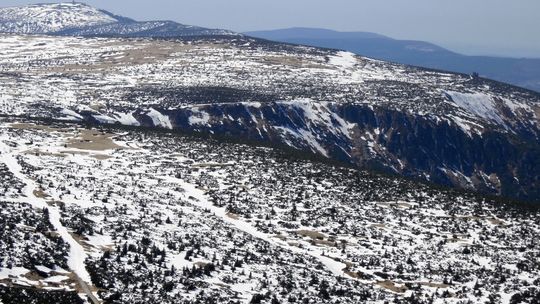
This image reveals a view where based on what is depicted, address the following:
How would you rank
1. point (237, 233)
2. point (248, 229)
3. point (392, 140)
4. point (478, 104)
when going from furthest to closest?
1. point (478, 104)
2. point (392, 140)
3. point (248, 229)
4. point (237, 233)

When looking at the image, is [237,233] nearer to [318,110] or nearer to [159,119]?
[159,119]

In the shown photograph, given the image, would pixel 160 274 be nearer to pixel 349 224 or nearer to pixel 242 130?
pixel 349 224

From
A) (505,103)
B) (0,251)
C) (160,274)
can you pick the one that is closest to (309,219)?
(160,274)

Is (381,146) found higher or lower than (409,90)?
lower

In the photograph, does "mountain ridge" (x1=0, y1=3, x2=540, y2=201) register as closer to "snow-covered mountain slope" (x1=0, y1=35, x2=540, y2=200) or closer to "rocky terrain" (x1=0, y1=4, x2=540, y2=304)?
"snow-covered mountain slope" (x1=0, y1=35, x2=540, y2=200)

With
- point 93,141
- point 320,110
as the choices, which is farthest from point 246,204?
point 320,110
